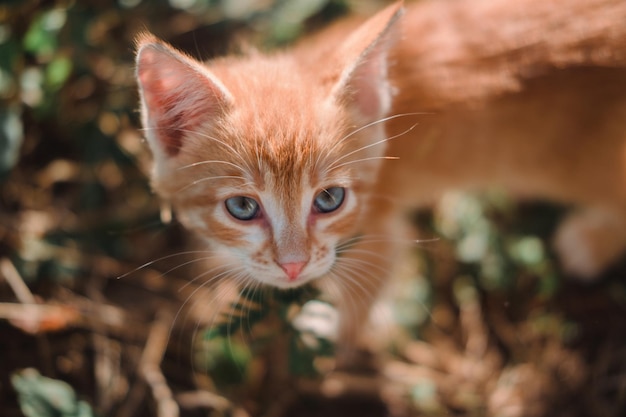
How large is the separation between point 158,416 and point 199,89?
128 centimetres

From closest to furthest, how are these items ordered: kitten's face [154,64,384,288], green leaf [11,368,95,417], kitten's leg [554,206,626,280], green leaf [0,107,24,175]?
kitten's face [154,64,384,288], green leaf [11,368,95,417], green leaf [0,107,24,175], kitten's leg [554,206,626,280]

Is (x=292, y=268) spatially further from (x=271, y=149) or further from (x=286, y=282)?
(x=271, y=149)

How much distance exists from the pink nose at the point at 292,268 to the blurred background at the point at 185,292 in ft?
1.37

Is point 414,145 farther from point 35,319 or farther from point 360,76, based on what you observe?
point 35,319

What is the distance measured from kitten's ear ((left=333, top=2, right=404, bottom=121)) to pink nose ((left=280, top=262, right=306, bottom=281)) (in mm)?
480

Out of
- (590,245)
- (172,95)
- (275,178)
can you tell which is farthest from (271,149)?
(590,245)

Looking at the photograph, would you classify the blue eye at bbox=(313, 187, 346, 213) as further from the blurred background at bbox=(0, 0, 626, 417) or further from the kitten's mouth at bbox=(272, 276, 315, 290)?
the blurred background at bbox=(0, 0, 626, 417)

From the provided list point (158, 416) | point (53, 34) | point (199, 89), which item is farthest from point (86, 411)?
point (53, 34)

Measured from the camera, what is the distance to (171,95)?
1.57m

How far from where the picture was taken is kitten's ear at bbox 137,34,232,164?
146 cm

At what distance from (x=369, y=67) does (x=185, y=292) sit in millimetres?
1354

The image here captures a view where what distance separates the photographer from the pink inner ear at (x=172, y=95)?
57.8 inches

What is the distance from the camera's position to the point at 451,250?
2756 millimetres

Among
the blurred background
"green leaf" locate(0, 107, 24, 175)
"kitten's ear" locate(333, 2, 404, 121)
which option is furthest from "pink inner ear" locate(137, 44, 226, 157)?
"green leaf" locate(0, 107, 24, 175)
